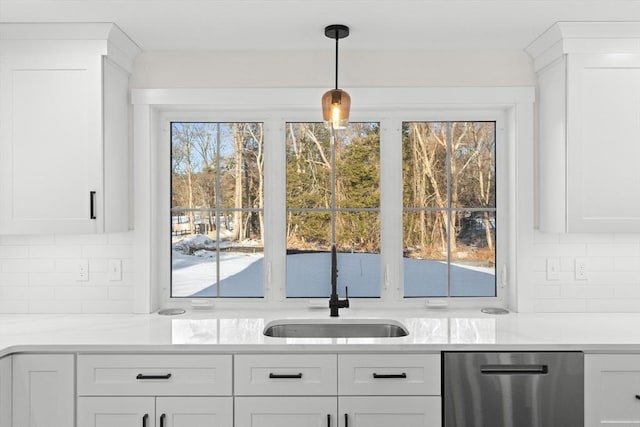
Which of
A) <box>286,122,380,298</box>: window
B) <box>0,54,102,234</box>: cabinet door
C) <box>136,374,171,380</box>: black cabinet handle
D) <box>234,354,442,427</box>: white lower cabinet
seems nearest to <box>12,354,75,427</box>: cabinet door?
<box>136,374,171,380</box>: black cabinet handle

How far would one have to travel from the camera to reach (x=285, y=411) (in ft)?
7.16

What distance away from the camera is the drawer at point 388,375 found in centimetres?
218

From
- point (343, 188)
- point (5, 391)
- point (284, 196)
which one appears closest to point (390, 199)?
point (343, 188)

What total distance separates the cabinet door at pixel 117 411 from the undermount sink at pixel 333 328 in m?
0.69

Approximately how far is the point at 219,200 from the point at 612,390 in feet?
7.03

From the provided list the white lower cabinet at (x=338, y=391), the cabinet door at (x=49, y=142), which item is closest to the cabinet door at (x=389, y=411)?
the white lower cabinet at (x=338, y=391)

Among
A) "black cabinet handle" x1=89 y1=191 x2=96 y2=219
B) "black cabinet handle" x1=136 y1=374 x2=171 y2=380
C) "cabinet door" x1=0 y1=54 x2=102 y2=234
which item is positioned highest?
"cabinet door" x1=0 y1=54 x2=102 y2=234

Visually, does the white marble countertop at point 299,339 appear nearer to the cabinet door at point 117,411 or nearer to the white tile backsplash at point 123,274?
the white tile backsplash at point 123,274

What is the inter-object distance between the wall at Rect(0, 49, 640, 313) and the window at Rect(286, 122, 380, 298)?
0.31 metres

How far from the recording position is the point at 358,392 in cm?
219

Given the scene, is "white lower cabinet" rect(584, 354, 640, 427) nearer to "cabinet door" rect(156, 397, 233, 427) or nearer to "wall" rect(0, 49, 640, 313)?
"wall" rect(0, 49, 640, 313)

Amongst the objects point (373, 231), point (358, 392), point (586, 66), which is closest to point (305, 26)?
point (373, 231)

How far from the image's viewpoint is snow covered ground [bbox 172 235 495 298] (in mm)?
2947

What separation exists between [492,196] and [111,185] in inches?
81.3
